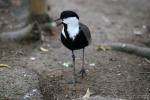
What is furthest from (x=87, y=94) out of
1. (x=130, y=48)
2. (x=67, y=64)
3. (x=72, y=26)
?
(x=130, y=48)

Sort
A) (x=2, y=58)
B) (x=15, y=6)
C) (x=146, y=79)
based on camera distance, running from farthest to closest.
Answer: (x=15, y=6) → (x=2, y=58) → (x=146, y=79)

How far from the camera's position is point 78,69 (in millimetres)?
7406

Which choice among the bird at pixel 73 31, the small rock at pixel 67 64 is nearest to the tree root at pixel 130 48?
the small rock at pixel 67 64

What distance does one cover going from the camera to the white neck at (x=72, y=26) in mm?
6338

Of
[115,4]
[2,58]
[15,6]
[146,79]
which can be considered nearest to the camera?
[146,79]

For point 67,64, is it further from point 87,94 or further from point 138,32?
point 138,32

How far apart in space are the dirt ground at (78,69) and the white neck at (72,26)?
79cm

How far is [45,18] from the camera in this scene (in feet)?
30.7

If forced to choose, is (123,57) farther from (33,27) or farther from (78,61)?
(33,27)

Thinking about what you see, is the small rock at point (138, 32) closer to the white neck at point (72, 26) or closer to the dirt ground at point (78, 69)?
the dirt ground at point (78, 69)

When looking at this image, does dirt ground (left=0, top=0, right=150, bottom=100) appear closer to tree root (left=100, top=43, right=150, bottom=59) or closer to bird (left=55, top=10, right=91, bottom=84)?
tree root (left=100, top=43, right=150, bottom=59)

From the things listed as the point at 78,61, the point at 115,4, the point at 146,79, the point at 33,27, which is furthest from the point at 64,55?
the point at 115,4

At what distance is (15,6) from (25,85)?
3.94m

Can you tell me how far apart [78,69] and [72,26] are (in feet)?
4.00
